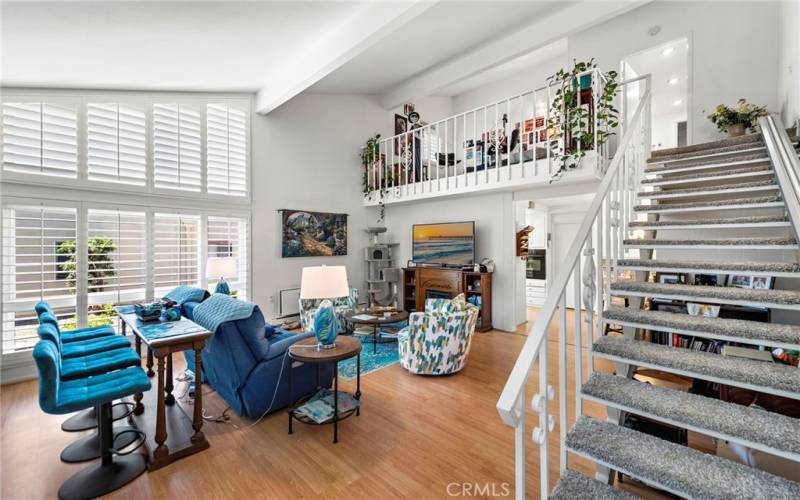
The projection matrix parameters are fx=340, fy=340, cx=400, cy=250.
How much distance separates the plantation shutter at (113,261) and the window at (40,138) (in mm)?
622

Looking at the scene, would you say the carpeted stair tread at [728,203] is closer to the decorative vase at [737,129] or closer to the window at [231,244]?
the decorative vase at [737,129]

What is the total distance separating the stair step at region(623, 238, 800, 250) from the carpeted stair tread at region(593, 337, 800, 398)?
0.80 metres

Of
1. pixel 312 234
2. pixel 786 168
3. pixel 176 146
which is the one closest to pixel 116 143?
pixel 176 146

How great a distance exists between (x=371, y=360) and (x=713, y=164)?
4.21 metres

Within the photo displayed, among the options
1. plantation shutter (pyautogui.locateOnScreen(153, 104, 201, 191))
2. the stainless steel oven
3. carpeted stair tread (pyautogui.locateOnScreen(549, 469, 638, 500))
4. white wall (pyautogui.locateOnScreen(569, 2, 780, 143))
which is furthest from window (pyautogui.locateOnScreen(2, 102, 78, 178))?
the stainless steel oven

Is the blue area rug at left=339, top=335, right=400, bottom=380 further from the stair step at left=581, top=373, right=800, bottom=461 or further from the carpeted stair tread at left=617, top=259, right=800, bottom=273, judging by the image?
the carpeted stair tread at left=617, top=259, right=800, bottom=273

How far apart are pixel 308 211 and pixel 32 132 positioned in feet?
11.6

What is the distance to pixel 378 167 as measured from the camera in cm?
685

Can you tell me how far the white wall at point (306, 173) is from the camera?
226 inches

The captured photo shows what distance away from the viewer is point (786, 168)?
2.17m

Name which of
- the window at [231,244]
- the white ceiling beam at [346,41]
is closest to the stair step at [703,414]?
the white ceiling beam at [346,41]

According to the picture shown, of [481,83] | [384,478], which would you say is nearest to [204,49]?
[384,478]

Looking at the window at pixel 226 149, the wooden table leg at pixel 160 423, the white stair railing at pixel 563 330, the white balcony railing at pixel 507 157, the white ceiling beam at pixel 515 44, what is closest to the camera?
the white stair railing at pixel 563 330

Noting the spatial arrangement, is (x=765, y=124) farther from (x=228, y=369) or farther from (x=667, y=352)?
(x=228, y=369)
